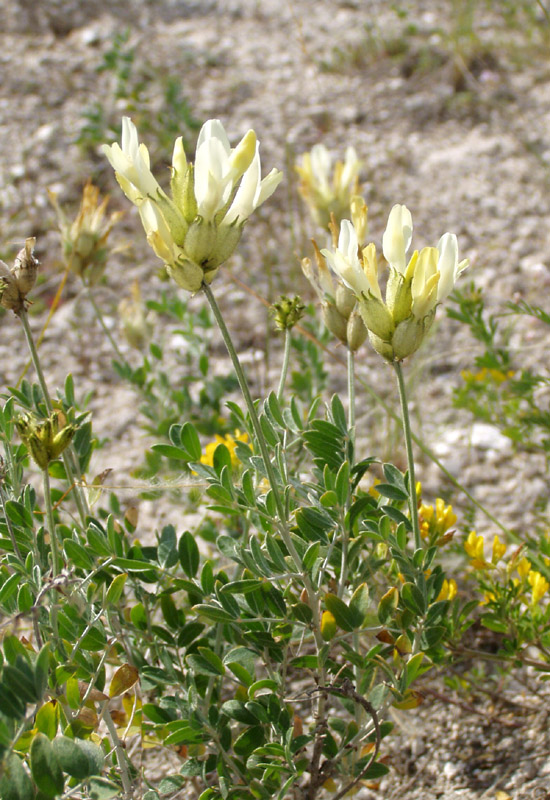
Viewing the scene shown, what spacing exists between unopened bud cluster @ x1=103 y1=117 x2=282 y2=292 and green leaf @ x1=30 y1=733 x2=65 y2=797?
53 cm

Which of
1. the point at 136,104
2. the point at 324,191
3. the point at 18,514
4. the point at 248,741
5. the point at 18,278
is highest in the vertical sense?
the point at 136,104

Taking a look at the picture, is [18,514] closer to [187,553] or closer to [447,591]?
[187,553]

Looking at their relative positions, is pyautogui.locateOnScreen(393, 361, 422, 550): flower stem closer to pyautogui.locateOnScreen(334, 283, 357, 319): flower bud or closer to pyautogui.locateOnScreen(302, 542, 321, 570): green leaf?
pyautogui.locateOnScreen(302, 542, 321, 570): green leaf

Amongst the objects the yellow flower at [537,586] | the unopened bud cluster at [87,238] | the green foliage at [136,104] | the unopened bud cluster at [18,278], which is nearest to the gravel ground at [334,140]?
the green foliage at [136,104]

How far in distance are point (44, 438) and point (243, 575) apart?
341mm

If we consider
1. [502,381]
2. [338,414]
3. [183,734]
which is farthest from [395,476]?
[502,381]

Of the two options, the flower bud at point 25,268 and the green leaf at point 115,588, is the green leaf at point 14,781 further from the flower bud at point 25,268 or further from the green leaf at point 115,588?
the flower bud at point 25,268

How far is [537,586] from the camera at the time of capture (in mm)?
1331

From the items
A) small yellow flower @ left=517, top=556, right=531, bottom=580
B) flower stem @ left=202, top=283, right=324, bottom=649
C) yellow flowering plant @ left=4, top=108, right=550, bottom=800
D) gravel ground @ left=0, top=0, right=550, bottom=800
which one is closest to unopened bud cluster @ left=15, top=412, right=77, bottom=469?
yellow flowering plant @ left=4, top=108, right=550, bottom=800

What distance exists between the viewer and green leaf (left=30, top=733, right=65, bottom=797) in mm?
817

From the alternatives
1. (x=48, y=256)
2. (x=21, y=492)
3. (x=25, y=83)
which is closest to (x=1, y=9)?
(x=25, y=83)

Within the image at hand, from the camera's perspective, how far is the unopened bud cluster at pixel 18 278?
1.19 meters

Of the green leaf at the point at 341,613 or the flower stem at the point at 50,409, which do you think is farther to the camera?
the flower stem at the point at 50,409

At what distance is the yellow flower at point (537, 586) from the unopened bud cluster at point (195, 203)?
2.62 ft
